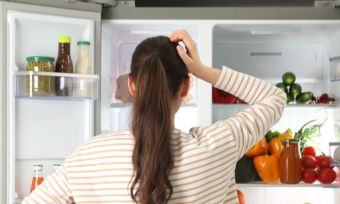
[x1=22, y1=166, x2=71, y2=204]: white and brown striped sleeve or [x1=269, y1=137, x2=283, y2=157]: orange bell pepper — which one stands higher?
[x1=22, y1=166, x2=71, y2=204]: white and brown striped sleeve

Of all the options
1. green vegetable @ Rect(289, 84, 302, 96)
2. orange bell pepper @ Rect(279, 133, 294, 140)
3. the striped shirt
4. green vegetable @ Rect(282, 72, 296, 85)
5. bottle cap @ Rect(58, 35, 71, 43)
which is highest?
bottle cap @ Rect(58, 35, 71, 43)

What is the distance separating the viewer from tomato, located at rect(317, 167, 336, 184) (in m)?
2.33

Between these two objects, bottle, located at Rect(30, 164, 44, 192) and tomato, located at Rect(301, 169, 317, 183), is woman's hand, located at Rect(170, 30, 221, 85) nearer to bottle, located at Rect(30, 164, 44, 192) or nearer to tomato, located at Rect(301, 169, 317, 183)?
bottle, located at Rect(30, 164, 44, 192)

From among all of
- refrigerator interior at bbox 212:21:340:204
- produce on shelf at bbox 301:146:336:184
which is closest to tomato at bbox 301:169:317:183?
produce on shelf at bbox 301:146:336:184

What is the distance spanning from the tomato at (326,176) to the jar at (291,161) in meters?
0.10

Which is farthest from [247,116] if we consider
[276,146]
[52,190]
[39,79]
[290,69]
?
[290,69]

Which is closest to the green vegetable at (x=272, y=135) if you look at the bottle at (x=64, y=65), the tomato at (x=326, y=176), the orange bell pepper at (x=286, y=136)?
the orange bell pepper at (x=286, y=136)

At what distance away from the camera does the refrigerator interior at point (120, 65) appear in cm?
232

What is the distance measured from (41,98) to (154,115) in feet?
3.82

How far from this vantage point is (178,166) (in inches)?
38.7

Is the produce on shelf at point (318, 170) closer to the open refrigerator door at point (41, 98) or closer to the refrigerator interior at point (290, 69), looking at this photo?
the refrigerator interior at point (290, 69)

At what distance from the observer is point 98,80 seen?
83.6 inches

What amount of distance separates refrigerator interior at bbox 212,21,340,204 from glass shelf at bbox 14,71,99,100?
684 mm

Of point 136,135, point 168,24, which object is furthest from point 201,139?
point 168,24
